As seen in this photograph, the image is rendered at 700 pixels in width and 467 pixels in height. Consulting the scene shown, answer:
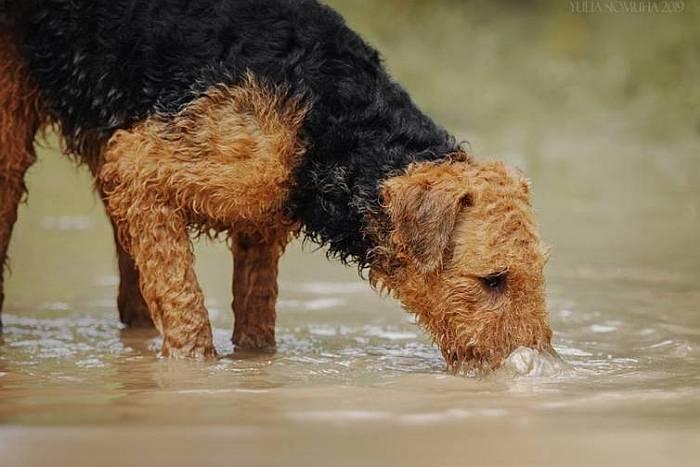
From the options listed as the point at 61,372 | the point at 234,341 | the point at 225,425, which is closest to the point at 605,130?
the point at 234,341

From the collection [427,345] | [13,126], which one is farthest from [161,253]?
[427,345]

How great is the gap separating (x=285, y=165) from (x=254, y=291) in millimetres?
1155

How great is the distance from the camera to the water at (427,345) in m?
4.11

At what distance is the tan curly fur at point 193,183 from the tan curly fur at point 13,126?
2.84 feet

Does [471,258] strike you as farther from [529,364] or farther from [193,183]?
[193,183]

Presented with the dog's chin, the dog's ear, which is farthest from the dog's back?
the dog's chin

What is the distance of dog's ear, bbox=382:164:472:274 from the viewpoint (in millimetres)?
5543

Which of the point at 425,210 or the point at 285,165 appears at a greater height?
the point at 285,165

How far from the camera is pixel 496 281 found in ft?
18.1

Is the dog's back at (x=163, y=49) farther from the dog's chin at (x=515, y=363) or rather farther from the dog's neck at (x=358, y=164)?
the dog's chin at (x=515, y=363)

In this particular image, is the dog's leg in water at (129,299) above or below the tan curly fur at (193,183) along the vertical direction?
below

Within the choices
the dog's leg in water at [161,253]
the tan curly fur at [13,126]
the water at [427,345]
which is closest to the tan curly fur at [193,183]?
the dog's leg in water at [161,253]

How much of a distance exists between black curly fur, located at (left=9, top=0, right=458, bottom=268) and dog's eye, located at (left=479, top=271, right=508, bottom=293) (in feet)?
2.00

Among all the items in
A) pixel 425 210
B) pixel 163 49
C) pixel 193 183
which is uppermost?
pixel 163 49
